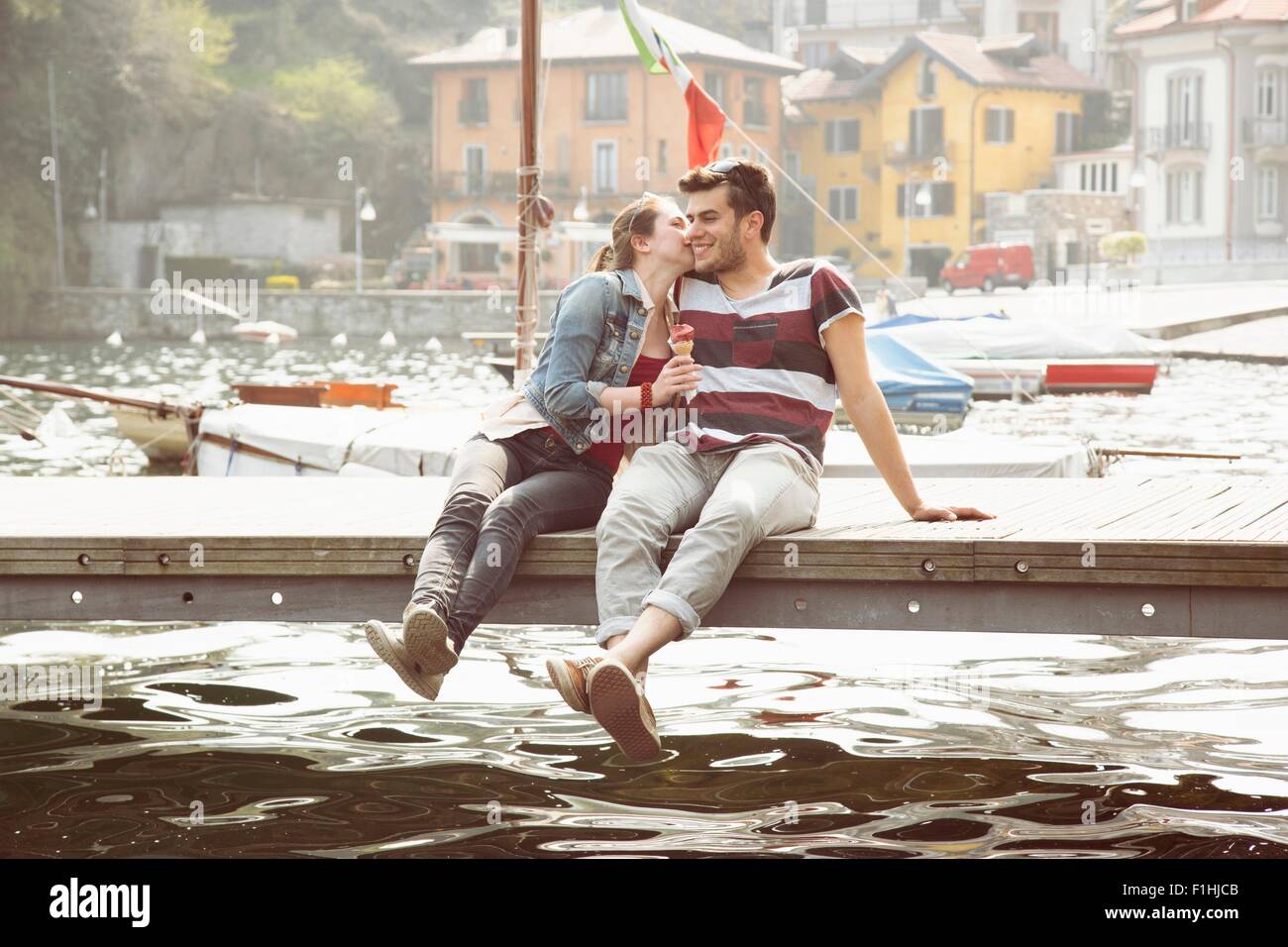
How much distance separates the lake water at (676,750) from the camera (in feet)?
17.6

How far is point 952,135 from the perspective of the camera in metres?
67.8

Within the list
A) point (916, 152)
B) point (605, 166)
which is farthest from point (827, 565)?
point (605, 166)

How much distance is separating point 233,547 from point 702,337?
1.73 m

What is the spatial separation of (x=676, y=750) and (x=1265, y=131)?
56.1 m

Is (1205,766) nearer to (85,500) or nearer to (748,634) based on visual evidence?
(748,634)

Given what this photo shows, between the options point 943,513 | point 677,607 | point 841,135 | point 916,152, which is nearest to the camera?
point 677,607

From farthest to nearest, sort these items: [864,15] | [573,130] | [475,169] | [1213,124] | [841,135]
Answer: [864,15], [841,135], [475,169], [573,130], [1213,124]

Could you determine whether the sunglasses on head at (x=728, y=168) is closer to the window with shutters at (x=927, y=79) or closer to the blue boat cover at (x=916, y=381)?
the blue boat cover at (x=916, y=381)

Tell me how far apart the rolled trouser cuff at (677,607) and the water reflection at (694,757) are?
0.77 metres

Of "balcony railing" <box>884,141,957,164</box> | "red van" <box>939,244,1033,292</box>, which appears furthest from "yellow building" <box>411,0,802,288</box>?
"red van" <box>939,244,1033,292</box>

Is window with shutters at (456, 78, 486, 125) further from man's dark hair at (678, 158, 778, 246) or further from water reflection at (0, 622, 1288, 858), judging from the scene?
man's dark hair at (678, 158, 778, 246)

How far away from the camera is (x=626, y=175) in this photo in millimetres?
69625

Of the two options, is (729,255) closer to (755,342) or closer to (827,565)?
(755,342)
